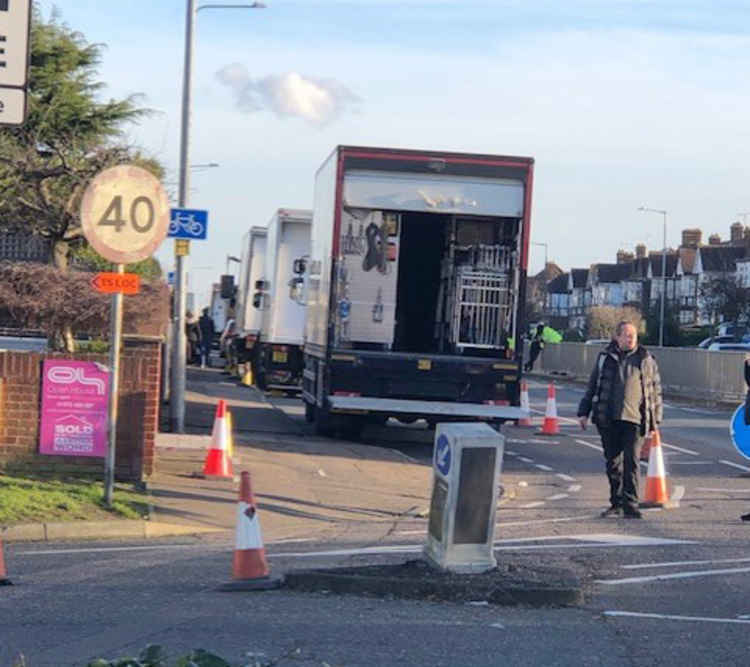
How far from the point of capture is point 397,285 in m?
21.0

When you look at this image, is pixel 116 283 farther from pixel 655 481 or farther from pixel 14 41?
pixel 655 481

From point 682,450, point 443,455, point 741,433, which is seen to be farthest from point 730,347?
point 443,455

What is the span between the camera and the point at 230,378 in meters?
39.5

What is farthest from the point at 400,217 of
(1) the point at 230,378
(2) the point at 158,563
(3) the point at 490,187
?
(1) the point at 230,378

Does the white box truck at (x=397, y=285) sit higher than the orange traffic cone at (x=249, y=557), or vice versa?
the white box truck at (x=397, y=285)

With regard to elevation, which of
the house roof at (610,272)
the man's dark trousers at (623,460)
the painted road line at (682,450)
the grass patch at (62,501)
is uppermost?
the house roof at (610,272)

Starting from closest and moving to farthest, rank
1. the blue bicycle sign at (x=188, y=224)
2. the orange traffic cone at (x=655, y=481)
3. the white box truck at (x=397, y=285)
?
1. the orange traffic cone at (x=655, y=481)
2. the blue bicycle sign at (x=188, y=224)
3. the white box truck at (x=397, y=285)

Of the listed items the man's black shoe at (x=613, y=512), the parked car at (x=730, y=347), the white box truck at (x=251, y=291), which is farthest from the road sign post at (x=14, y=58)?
the parked car at (x=730, y=347)

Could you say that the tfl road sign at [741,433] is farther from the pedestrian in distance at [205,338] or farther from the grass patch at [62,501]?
the pedestrian in distance at [205,338]

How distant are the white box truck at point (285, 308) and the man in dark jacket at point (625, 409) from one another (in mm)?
14716

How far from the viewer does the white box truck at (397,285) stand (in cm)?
1931

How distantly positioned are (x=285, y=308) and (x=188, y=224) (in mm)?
10690

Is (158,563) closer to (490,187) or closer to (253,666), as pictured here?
(253,666)

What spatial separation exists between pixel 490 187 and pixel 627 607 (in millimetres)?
11206
